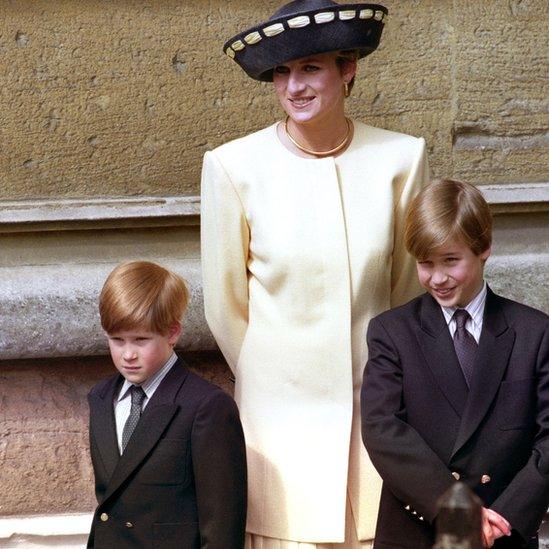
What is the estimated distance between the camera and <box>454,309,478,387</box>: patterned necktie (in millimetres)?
3004

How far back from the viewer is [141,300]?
3.08 meters

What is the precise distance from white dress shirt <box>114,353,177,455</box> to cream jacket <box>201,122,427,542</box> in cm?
27

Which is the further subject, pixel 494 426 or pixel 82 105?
pixel 82 105

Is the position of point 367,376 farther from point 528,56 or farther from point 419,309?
point 528,56

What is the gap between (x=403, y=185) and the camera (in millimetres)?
3324

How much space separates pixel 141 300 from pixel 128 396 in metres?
0.25

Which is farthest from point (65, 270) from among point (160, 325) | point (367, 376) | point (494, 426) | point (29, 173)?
point (494, 426)

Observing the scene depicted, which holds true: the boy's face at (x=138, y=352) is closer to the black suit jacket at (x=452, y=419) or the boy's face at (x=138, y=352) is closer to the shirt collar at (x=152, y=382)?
the shirt collar at (x=152, y=382)

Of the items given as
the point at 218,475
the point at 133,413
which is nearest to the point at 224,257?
the point at 133,413

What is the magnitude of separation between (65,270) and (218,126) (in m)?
0.67

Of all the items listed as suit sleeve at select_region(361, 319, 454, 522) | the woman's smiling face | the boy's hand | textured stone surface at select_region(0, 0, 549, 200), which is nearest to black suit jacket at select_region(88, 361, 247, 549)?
suit sleeve at select_region(361, 319, 454, 522)

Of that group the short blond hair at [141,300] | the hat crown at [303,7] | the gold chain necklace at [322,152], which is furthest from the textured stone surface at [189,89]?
the short blond hair at [141,300]

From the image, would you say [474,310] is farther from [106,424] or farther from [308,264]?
[106,424]

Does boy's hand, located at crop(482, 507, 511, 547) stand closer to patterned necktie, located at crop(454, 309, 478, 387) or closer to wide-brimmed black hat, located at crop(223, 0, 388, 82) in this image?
patterned necktie, located at crop(454, 309, 478, 387)
